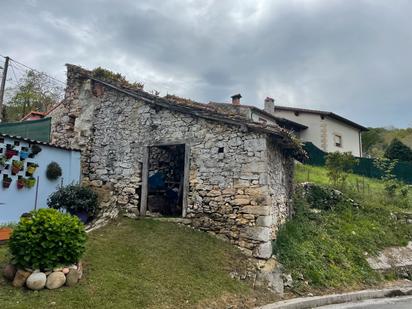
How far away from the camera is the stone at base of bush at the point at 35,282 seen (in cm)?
512

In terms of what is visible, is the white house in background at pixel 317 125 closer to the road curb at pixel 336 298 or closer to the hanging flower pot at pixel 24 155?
the road curb at pixel 336 298

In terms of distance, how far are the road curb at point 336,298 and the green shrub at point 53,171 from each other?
22.4 feet

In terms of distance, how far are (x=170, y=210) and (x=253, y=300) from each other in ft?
17.1

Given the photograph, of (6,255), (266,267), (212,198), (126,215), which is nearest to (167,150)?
(126,215)

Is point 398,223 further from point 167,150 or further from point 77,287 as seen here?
point 77,287

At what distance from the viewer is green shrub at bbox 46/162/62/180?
9.85m

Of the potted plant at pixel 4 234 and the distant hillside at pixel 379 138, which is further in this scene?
the distant hillside at pixel 379 138

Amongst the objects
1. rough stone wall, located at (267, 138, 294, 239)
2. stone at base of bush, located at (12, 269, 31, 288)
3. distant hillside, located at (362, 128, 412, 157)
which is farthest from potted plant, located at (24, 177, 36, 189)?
distant hillside, located at (362, 128, 412, 157)

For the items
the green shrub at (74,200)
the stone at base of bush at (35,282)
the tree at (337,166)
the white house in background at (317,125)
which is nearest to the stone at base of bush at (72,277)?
the stone at base of bush at (35,282)

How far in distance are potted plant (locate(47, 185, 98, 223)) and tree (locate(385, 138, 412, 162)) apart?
24.8 metres

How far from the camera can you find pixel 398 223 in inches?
486

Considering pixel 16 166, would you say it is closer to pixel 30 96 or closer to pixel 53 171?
pixel 53 171

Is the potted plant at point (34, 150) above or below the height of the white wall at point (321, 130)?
below

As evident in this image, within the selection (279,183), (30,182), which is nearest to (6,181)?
(30,182)
